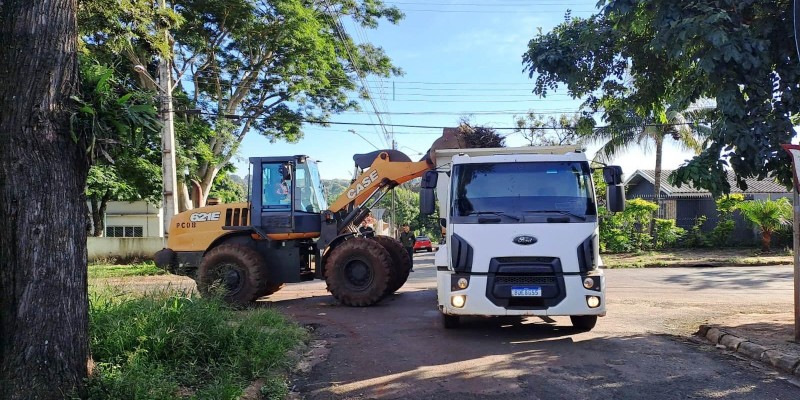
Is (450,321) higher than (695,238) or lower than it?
lower

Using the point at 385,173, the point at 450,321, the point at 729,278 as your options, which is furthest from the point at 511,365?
the point at 729,278

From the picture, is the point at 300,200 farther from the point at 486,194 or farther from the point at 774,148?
the point at 774,148

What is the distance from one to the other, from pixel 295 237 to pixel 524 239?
203 inches

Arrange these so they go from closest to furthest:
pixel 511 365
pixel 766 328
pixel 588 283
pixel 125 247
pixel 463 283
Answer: pixel 511 365 → pixel 588 283 → pixel 463 283 → pixel 766 328 → pixel 125 247

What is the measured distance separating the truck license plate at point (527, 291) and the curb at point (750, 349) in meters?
2.41

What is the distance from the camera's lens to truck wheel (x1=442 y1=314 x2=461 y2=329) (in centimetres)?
834

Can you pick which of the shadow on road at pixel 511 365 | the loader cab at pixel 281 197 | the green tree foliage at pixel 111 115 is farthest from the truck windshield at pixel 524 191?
the green tree foliage at pixel 111 115

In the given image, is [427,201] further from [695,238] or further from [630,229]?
[695,238]

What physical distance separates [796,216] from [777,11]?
8.95 feet

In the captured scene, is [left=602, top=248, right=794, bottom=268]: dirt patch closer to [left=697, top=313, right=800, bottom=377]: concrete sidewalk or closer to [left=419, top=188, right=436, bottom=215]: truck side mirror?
[left=697, top=313, right=800, bottom=377]: concrete sidewalk

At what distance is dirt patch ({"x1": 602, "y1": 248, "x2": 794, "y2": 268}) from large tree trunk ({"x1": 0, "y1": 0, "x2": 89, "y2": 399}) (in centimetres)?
1790

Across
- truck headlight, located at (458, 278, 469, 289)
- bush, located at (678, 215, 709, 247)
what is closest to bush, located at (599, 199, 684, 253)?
bush, located at (678, 215, 709, 247)

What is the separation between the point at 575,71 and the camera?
9891mm

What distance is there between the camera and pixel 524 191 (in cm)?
806
